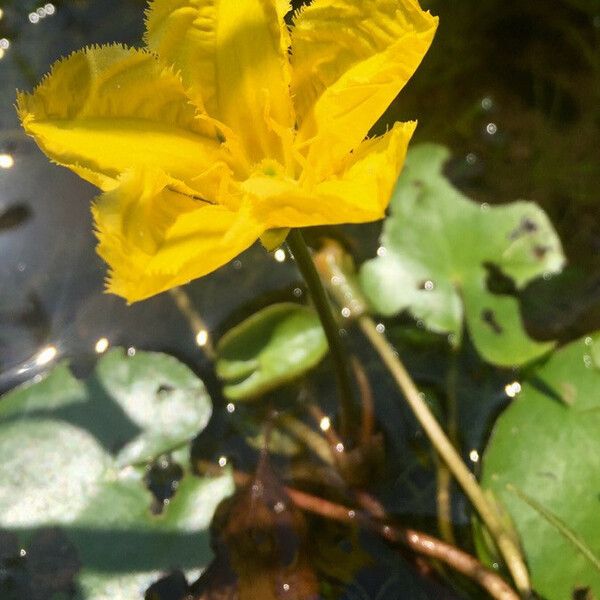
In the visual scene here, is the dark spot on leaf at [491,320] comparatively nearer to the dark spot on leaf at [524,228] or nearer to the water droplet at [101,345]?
the dark spot on leaf at [524,228]

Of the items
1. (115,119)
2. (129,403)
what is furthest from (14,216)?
(115,119)

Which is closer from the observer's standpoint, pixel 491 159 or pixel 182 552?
pixel 182 552

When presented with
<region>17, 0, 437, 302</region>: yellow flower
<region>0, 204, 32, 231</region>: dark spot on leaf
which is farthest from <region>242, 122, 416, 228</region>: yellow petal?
<region>0, 204, 32, 231</region>: dark spot on leaf

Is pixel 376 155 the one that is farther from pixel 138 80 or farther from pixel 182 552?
pixel 182 552

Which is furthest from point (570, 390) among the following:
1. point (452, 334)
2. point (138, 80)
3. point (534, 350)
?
point (138, 80)

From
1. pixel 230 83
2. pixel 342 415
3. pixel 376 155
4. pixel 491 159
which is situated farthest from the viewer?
pixel 491 159
